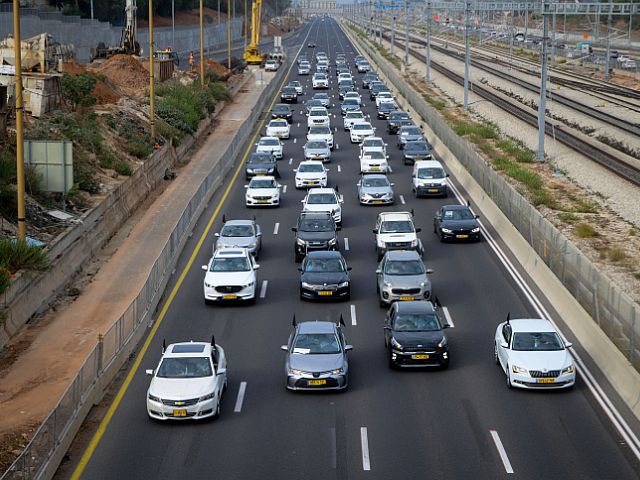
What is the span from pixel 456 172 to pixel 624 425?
33.5 m

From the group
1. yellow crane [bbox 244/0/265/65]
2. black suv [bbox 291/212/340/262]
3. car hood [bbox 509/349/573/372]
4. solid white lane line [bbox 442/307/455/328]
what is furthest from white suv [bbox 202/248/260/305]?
yellow crane [bbox 244/0/265/65]

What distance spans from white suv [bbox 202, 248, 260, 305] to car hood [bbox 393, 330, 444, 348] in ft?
23.0

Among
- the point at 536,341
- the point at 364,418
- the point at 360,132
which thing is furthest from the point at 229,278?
the point at 360,132

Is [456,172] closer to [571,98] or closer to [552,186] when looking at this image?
[552,186]

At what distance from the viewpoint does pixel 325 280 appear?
107 ft

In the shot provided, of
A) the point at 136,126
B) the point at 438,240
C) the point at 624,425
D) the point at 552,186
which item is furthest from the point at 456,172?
the point at 624,425

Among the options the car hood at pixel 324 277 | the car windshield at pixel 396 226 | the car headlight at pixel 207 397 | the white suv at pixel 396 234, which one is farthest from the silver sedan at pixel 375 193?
the car headlight at pixel 207 397

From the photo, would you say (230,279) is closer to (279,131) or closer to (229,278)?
(229,278)

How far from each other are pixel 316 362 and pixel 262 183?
2386 centimetres

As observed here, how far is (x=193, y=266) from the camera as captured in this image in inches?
1485

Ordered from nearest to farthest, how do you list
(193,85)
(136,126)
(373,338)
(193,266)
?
(373,338), (193,266), (136,126), (193,85)

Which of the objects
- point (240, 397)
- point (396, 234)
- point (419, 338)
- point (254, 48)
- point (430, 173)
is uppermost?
point (254, 48)

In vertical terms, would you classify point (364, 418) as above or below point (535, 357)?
below

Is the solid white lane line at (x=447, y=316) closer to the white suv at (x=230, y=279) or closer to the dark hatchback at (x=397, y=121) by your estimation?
the white suv at (x=230, y=279)
